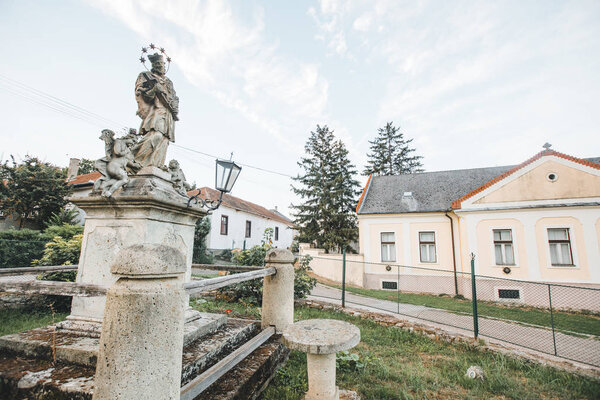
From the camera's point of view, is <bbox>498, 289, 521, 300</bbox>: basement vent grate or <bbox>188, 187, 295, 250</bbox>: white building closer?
<bbox>498, 289, 521, 300</bbox>: basement vent grate

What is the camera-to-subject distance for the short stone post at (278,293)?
11.1ft

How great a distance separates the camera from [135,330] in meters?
1.16

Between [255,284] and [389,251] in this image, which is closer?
[255,284]

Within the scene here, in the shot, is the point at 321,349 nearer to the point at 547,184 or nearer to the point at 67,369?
the point at 67,369

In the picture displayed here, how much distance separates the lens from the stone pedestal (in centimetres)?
249

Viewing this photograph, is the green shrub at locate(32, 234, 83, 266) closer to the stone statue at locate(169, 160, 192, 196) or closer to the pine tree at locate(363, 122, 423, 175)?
the stone statue at locate(169, 160, 192, 196)

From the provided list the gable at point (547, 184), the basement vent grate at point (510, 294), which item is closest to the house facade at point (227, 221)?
the basement vent grate at point (510, 294)

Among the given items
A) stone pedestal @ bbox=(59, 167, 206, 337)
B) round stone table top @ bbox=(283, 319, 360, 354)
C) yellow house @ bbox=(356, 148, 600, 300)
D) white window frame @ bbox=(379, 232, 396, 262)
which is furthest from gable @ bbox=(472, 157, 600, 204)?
stone pedestal @ bbox=(59, 167, 206, 337)

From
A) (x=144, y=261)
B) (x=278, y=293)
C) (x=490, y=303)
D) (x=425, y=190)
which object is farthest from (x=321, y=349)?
(x=425, y=190)

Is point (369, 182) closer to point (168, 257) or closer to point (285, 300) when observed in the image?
point (285, 300)

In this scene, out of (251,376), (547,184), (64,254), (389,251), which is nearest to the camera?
(251,376)

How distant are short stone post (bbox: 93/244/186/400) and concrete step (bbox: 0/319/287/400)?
90 centimetres

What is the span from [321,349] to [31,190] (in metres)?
20.3

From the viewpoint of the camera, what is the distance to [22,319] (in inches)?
174
